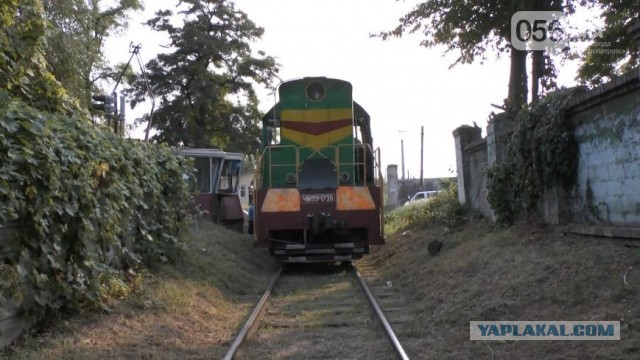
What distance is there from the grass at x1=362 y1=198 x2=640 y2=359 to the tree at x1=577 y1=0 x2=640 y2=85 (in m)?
6.74

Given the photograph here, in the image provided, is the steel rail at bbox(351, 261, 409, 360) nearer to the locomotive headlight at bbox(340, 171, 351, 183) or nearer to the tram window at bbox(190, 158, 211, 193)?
the locomotive headlight at bbox(340, 171, 351, 183)

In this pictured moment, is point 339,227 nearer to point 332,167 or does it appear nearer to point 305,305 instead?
point 332,167

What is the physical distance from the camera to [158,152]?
10.0 m

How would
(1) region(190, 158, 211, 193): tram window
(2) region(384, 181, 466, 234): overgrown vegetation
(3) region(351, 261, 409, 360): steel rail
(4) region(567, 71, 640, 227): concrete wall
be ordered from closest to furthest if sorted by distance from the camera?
(3) region(351, 261, 409, 360): steel rail → (4) region(567, 71, 640, 227): concrete wall → (2) region(384, 181, 466, 234): overgrown vegetation → (1) region(190, 158, 211, 193): tram window

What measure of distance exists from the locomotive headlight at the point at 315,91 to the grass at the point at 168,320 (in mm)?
4082

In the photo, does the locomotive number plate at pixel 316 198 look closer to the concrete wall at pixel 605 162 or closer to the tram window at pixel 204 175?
the concrete wall at pixel 605 162

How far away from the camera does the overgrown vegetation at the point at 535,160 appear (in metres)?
9.07

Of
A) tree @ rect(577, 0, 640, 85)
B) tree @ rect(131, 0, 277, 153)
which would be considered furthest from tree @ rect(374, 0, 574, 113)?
tree @ rect(131, 0, 277, 153)

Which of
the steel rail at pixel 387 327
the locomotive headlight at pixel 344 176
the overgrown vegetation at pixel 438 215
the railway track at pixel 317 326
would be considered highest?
the locomotive headlight at pixel 344 176

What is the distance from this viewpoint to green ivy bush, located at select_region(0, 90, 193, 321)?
200 inches

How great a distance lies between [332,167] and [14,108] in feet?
27.0

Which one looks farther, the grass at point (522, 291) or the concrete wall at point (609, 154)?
the concrete wall at point (609, 154)

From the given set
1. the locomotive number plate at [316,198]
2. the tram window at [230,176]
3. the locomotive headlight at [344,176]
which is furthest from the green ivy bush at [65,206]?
the tram window at [230,176]

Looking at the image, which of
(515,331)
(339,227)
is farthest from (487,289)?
(339,227)
